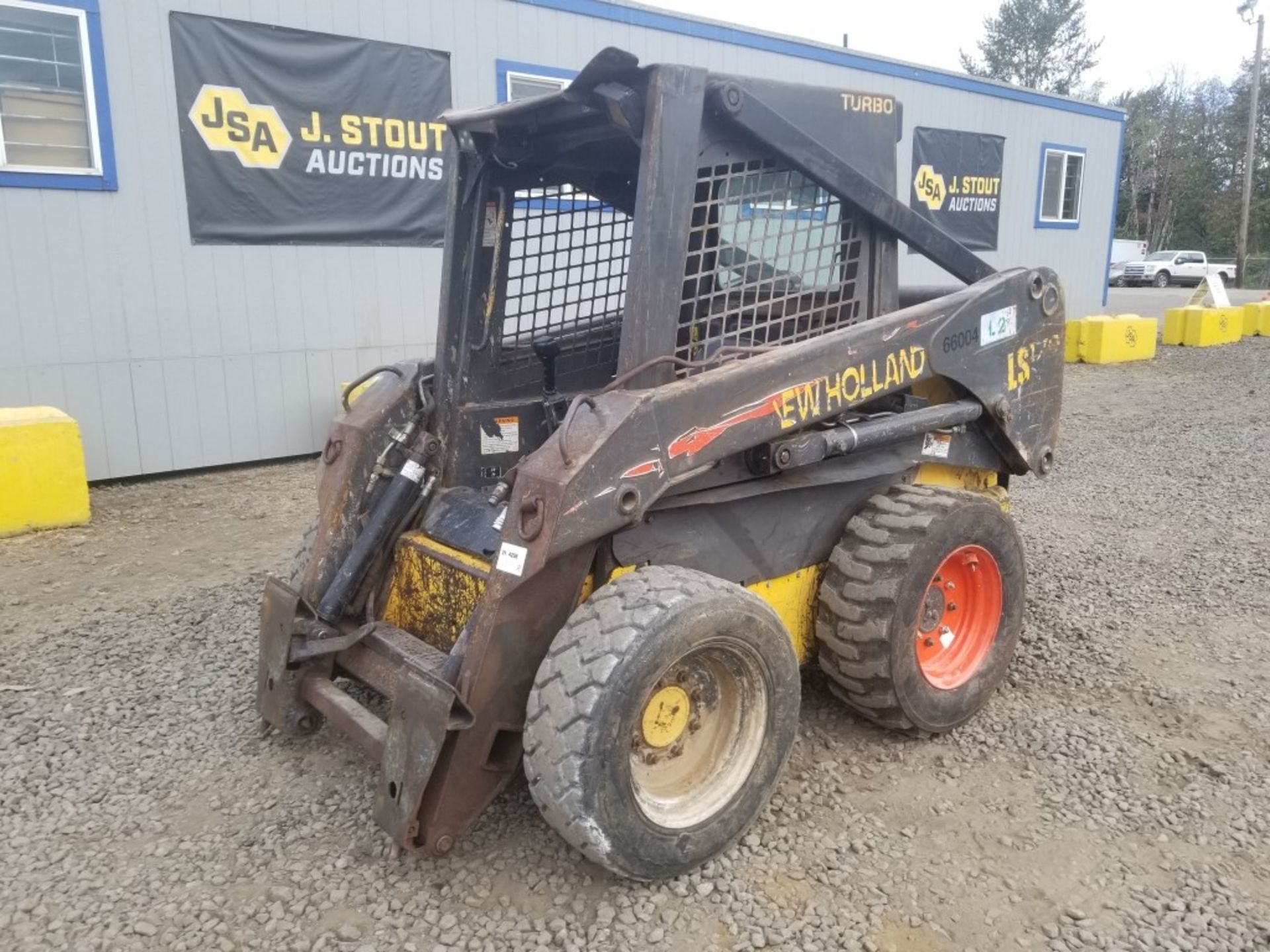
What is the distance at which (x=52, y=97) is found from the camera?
6.64 m

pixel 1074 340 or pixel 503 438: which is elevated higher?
pixel 503 438

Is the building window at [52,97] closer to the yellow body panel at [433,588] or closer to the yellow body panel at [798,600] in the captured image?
the yellow body panel at [433,588]

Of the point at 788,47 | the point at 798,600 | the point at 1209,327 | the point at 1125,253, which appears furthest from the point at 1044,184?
the point at 1125,253

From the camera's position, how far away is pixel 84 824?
3102mm

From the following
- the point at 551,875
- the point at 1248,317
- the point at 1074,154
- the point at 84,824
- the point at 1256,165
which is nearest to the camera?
the point at 551,875

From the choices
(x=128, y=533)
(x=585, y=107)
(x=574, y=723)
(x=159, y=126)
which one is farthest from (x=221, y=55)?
(x=574, y=723)

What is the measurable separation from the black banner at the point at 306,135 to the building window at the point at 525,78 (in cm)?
52

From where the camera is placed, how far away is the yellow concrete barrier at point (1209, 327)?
15648 millimetres

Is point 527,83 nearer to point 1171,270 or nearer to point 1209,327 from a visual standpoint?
point 1209,327

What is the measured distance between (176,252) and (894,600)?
20.3 ft

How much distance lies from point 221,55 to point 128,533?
11.7ft

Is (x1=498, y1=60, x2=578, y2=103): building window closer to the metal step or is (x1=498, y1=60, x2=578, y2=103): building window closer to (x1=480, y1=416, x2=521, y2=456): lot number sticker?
(x1=480, y1=416, x2=521, y2=456): lot number sticker

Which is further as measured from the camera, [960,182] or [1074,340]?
[1074,340]

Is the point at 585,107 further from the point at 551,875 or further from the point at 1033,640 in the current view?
the point at 1033,640
